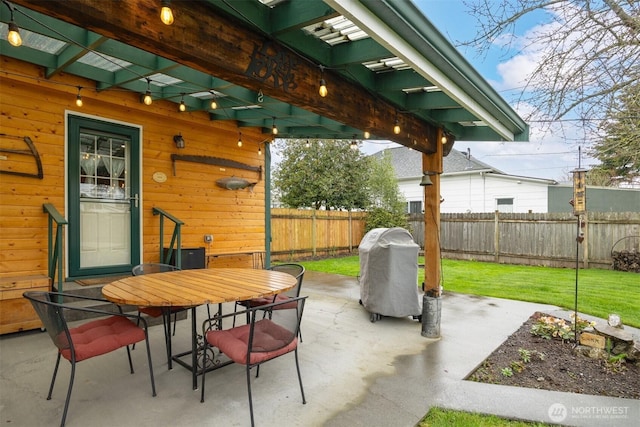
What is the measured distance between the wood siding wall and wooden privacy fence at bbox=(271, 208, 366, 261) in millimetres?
2888

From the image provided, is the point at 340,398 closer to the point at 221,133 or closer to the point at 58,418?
the point at 58,418

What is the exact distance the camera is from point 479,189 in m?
13.3

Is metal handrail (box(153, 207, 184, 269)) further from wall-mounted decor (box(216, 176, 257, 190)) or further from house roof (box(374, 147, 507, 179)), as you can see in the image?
house roof (box(374, 147, 507, 179))

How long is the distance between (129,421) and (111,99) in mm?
4008

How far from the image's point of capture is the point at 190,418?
213 centimetres

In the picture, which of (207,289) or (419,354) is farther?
(419,354)

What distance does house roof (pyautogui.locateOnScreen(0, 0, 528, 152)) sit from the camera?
1.81m

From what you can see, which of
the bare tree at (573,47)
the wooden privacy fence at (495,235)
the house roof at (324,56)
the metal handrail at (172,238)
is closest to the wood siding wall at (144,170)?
the metal handrail at (172,238)

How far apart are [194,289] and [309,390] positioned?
114cm

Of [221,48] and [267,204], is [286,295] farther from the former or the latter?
[267,204]

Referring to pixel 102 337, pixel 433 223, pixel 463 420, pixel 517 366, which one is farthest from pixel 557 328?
pixel 102 337

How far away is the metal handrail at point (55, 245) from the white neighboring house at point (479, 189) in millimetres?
10476

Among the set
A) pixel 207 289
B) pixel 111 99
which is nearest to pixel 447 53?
pixel 207 289

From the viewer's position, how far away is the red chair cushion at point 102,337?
2.16 metres
